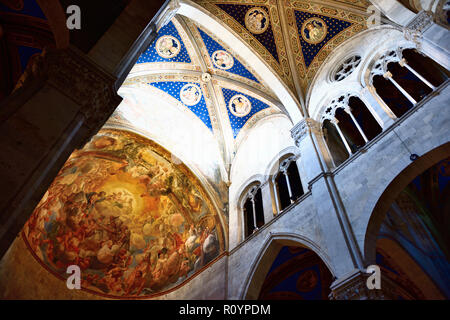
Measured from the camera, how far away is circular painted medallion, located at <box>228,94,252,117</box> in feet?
39.7

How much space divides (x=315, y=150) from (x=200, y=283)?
5671 millimetres

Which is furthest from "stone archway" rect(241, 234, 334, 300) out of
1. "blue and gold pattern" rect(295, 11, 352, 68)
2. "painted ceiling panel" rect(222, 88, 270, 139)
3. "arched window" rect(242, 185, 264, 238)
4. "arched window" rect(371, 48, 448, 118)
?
"blue and gold pattern" rect(295, 11, 352, 68)

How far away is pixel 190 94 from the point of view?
12.4 metres

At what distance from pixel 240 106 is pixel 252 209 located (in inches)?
160

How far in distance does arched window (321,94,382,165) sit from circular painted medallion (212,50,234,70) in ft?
13.8

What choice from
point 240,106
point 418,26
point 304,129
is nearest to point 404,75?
point 418,26

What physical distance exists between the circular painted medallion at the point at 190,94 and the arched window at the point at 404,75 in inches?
248

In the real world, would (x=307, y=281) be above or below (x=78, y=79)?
above

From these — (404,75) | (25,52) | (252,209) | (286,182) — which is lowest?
(25,52)

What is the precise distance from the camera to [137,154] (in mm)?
12977

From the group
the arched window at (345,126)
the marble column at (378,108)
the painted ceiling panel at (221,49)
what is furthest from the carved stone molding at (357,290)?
the painted ceiling panel at (221,49)

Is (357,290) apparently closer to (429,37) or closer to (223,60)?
(429,37)
